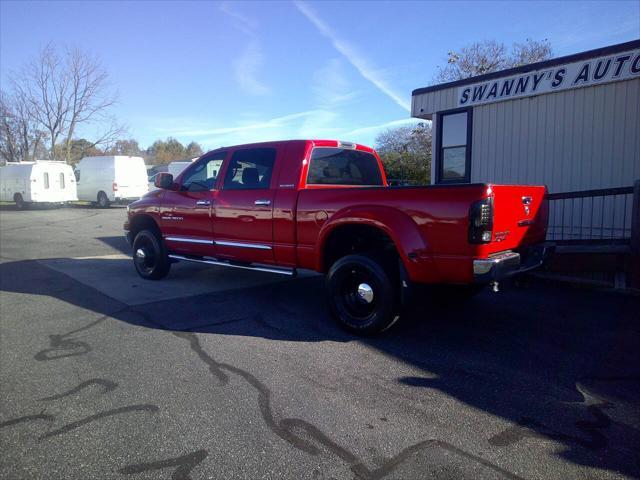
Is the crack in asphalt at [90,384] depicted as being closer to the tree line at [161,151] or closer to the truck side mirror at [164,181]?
the truck side mirror at [164,181]

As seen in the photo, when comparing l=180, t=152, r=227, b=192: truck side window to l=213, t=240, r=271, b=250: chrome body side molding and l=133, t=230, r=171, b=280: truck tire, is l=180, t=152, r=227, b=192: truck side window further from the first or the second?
l=133, t=230, r=171, b=280: truck tire

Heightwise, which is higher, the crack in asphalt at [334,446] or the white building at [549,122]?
the white building at [549,122]

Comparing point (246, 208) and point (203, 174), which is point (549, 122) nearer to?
point (246, 208)

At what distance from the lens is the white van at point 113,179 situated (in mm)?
24094

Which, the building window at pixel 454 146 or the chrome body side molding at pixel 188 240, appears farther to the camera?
the building window at pixel 454 146

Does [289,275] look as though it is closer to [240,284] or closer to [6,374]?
[240,284]

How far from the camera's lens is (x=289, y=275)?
5.62 metres

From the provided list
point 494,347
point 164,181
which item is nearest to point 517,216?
point 494,347

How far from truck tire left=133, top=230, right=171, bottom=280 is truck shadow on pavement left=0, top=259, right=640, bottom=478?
2.98 feet

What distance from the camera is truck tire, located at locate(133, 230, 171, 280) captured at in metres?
7.46

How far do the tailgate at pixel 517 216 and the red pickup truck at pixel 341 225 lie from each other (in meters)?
0.01

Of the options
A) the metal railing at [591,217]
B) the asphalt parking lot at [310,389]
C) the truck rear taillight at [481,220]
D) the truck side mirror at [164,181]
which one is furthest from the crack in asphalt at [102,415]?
the metal railing at [591,217]

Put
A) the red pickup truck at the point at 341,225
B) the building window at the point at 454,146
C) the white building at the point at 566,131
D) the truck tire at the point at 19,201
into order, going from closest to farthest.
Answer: the red pickup truck at the point at 341,225
the white building at the point at 566,131
the building window at the point at 454,146
the truck tire at the point at 19,201

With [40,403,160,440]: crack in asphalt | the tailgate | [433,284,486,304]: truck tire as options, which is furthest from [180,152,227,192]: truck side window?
the tailgate
